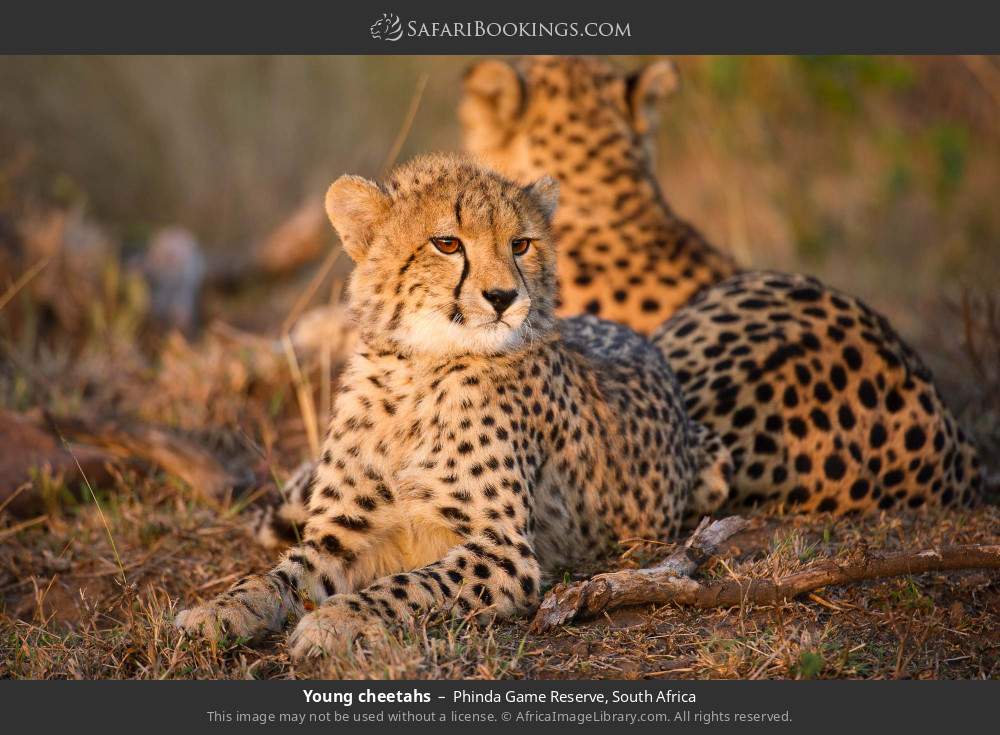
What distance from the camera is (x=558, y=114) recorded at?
18.9 feet

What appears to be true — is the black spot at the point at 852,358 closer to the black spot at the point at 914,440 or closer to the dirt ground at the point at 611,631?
the black spot at the point at 914,440

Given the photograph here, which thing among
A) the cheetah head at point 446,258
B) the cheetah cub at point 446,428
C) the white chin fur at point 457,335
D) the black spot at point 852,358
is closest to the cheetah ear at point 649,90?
the black spot at point 852,358

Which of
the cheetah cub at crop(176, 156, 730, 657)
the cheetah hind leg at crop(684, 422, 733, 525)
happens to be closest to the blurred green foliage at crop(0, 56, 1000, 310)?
the cheetah hind leg at crop(684, 422, 733, 525)

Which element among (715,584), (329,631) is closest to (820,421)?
(715,584)

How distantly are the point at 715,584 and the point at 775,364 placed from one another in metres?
1.27

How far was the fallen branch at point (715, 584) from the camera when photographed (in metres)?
3.13

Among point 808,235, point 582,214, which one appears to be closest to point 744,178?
point 808,235

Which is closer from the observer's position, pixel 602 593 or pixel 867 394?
pixel 602 593

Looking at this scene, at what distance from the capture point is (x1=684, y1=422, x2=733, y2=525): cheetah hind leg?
4.04 metres

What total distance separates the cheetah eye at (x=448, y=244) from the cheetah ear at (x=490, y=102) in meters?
2.45

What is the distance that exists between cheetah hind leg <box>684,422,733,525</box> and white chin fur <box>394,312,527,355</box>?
102 cm

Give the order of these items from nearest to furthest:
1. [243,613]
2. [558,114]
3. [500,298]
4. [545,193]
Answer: [243,613]
[500,298]
[545,193]
[558,114]

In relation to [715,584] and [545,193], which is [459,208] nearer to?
[545,193]

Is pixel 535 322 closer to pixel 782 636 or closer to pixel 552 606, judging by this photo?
pixel 552 606
